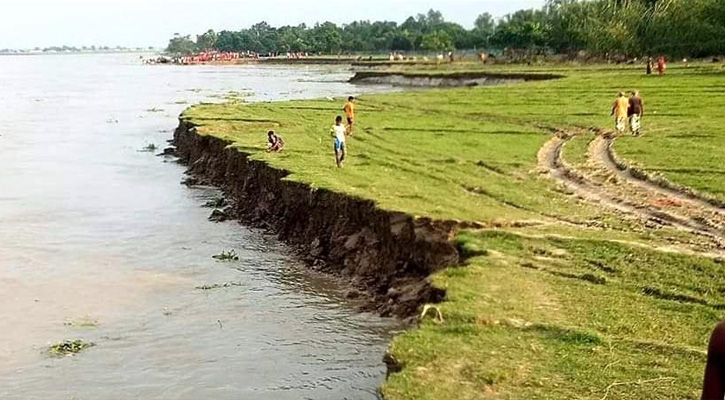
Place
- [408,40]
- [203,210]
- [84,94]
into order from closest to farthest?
[203,210]
[84,94]
[408,40]

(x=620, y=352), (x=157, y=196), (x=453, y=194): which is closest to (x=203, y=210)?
(x=157, y=196)

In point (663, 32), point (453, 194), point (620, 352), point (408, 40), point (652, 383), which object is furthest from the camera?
point (408, 40)

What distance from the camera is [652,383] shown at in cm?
927

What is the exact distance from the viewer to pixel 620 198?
19.5 m

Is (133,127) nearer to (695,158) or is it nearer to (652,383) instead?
(695,158)

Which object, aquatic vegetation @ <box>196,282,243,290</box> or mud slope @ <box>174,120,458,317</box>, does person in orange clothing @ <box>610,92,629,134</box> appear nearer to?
mud slope @ <box>174,120,458,317</box>

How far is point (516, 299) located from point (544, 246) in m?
2.92

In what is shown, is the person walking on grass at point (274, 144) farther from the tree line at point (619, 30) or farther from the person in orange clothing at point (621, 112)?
the tree line at point (619, 30)

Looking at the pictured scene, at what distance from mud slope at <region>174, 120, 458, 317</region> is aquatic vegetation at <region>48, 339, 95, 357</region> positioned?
5.18 metres

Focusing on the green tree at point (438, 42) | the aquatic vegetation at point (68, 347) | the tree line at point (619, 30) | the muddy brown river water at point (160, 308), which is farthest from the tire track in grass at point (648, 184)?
the green tree at point (438, 42)

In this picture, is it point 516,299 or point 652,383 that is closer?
point 652,383

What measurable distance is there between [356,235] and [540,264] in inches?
217

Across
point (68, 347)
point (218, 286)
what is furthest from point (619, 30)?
point (68, 347)

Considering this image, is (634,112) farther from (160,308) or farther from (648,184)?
(160,308)
